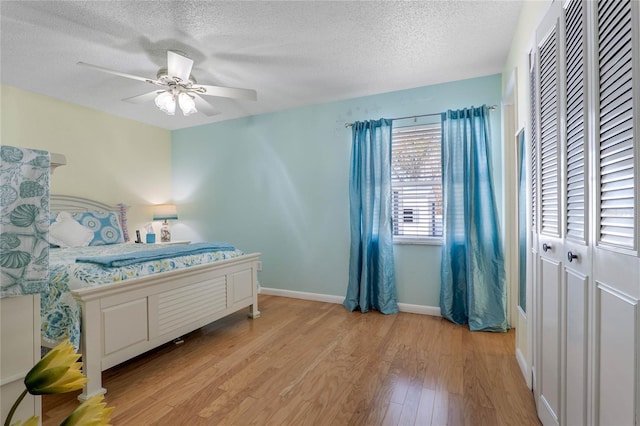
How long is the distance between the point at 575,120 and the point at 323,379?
1.94 metres

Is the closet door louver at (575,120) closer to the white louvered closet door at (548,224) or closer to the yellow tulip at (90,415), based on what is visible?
the white louvered closet door at (548,224)

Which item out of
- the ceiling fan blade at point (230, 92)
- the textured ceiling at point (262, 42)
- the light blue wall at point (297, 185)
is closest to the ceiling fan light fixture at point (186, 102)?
the ceiling fan blade at point (230, 92)

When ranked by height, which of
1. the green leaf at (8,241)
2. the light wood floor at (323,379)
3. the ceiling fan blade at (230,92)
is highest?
the ceiling fan blade at (230,92)

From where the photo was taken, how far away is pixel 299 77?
123 inches

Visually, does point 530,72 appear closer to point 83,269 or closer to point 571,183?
point 571,183

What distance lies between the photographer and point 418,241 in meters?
3.36

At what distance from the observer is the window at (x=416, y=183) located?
3332 mm

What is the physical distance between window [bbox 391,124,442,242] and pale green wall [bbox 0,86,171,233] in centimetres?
358

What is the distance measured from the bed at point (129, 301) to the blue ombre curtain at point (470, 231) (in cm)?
213

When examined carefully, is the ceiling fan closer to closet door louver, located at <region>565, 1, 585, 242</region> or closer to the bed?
Answer: the bed

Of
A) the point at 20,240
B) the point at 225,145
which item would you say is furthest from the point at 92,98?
the point at 20,240

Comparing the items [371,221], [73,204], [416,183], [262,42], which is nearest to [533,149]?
[416,183]

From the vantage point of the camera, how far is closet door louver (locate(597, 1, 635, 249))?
81 centimetres

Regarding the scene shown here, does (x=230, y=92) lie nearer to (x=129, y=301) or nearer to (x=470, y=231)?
(x=129, y=301)
